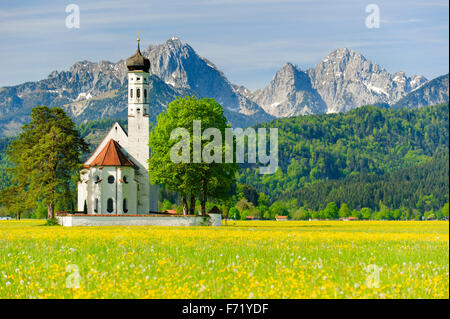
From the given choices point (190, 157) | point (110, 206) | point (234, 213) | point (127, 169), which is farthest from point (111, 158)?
point (234, 213)

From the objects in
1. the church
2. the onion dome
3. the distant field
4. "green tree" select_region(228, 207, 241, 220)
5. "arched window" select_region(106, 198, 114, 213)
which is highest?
the onion dome

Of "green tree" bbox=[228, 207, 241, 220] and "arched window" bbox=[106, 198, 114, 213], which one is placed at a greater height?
"arched window" bbox=[106, 198, 114, 213]

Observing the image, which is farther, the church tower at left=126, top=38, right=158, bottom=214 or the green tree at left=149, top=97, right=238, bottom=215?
the church tower at left=126, top=38, right=158, bottom=214

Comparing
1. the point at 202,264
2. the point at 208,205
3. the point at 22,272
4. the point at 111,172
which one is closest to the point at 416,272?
the point at 202,264

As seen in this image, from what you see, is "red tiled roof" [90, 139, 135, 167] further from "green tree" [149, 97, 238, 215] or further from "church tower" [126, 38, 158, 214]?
"green tree" [149, 97, 238, 215]

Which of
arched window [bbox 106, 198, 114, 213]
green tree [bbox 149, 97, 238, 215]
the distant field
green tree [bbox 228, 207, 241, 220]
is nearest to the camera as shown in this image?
the distant field

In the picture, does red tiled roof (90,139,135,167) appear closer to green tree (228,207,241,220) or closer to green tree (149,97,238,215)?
green tree (149,97,238,215)

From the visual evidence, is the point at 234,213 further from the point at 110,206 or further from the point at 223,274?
the point at 223,274

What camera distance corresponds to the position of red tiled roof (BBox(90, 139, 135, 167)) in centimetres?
8162

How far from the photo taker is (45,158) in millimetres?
76812

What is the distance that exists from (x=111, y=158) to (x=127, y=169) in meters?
2.46

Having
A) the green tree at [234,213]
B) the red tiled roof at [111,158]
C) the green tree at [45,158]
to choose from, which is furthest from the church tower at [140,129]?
the green tree at [234,213]

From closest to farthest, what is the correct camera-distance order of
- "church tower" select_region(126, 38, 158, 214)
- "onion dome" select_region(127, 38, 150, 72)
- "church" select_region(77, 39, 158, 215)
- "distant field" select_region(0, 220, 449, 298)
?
"distant field" select_region(0, 220, 449, 298) → "church" select_region(77, 39, 158, 215) → "church tower" select_region(126, 38, 158, 214) → "onion dome" select_region(127, 38, 150, 72)

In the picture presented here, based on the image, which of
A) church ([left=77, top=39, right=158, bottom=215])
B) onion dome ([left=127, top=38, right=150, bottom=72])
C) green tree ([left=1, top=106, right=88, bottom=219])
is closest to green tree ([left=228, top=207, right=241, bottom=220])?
church ([left=77, top=39, right=158, bottom=215])
